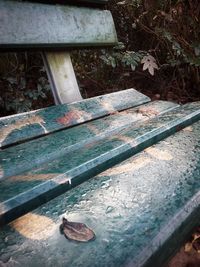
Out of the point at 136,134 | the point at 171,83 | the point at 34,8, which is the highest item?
the point at 34,8

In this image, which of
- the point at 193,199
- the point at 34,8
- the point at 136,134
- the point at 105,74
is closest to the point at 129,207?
the point at 193,199

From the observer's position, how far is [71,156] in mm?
750

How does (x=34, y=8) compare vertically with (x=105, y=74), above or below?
above

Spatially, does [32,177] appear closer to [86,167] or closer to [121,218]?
[86,167]

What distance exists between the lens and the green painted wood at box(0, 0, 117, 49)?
1.01 m

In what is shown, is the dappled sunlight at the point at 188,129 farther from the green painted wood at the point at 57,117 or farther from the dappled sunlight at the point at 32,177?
the dappled sunlight at the point at 32,177

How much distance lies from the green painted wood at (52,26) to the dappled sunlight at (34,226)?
696mm

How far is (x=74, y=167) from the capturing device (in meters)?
0.67

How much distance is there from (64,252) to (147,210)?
7.4 inches

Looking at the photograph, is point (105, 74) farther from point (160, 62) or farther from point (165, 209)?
point (165, 209)

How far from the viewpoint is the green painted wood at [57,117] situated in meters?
0.90

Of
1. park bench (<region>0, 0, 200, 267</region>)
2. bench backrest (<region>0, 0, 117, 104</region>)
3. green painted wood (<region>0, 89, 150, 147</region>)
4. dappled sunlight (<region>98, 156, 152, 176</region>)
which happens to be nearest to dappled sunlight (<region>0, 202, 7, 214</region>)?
park bench (<region>0, 0, 200, 267</region>)

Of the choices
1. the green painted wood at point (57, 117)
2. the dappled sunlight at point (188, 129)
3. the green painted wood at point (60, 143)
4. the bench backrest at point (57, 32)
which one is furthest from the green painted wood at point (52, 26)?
the dappled sunlight at point (188, 129)

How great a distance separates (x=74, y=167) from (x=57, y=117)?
396mm
